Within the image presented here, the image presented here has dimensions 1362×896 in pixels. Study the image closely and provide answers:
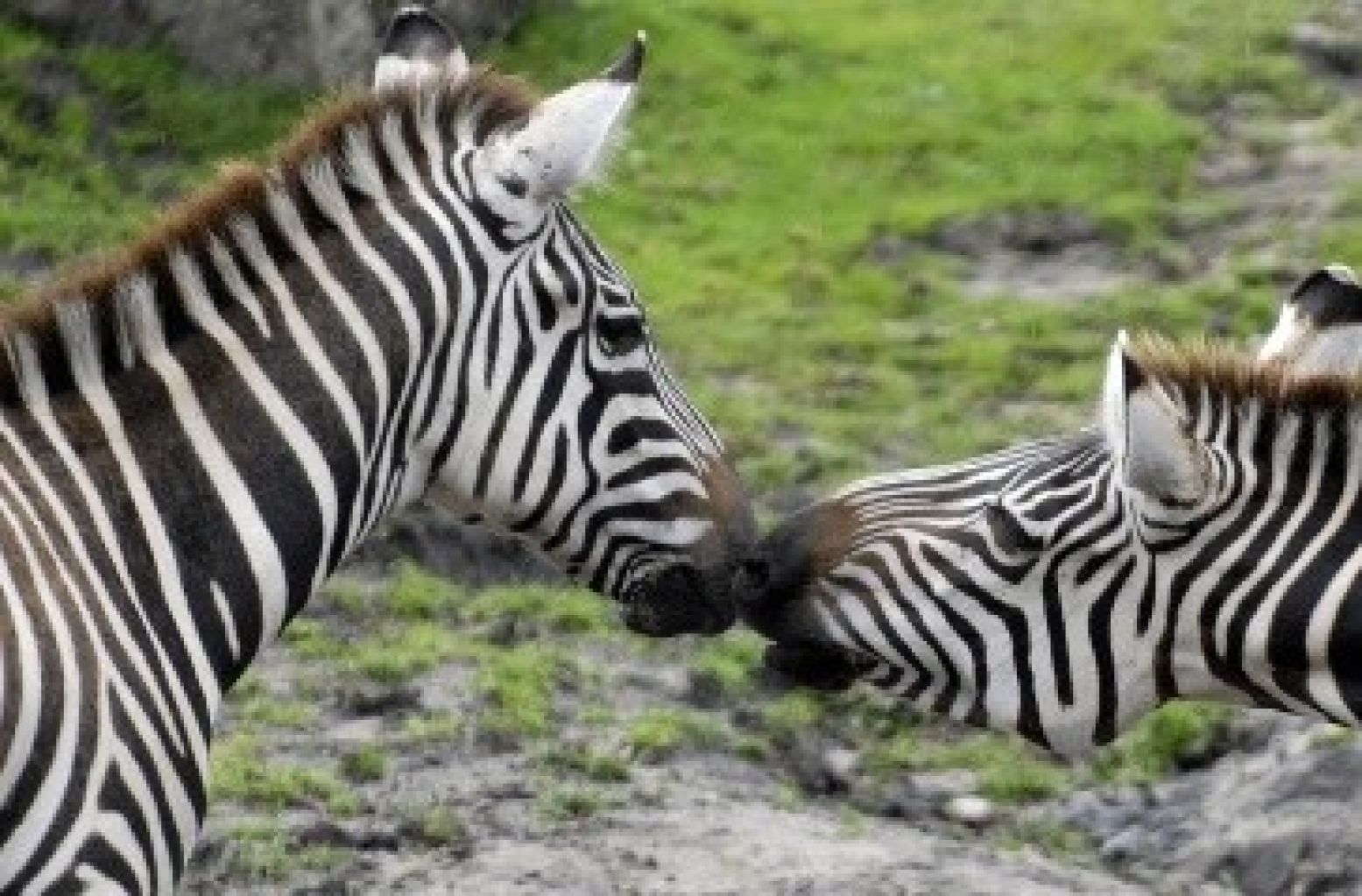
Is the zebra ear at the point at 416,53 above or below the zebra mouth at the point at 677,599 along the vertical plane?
above

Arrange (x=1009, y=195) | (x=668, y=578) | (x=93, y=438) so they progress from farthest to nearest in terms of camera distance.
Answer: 1. (x=1009, y=195)
2. (x=668, y=578)
3. (x=93, y=438)

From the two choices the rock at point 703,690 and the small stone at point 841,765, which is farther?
the rock at point 703,690

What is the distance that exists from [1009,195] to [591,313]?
13.0 meters

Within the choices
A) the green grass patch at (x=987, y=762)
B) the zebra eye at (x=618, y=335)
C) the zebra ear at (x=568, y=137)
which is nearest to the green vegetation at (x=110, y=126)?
the green grass patch at (x=987, y=762)

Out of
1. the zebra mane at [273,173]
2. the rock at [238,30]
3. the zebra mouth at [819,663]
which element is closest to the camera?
the zebra mane at [273,173]

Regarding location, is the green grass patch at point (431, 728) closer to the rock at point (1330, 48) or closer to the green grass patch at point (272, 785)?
the green grass patch at point (272, 785)

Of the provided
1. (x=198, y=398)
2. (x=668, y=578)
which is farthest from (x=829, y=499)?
(x=198, y=398)

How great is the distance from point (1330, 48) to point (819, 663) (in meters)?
16.6

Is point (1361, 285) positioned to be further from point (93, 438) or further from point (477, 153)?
point (93, 438)

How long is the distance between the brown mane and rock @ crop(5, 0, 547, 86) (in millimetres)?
11347

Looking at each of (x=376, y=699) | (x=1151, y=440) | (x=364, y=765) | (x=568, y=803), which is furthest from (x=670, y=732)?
(x=1151, y=440)

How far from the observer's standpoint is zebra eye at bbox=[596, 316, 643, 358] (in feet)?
25.0

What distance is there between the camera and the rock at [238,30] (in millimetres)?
18344

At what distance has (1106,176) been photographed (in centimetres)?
2081
